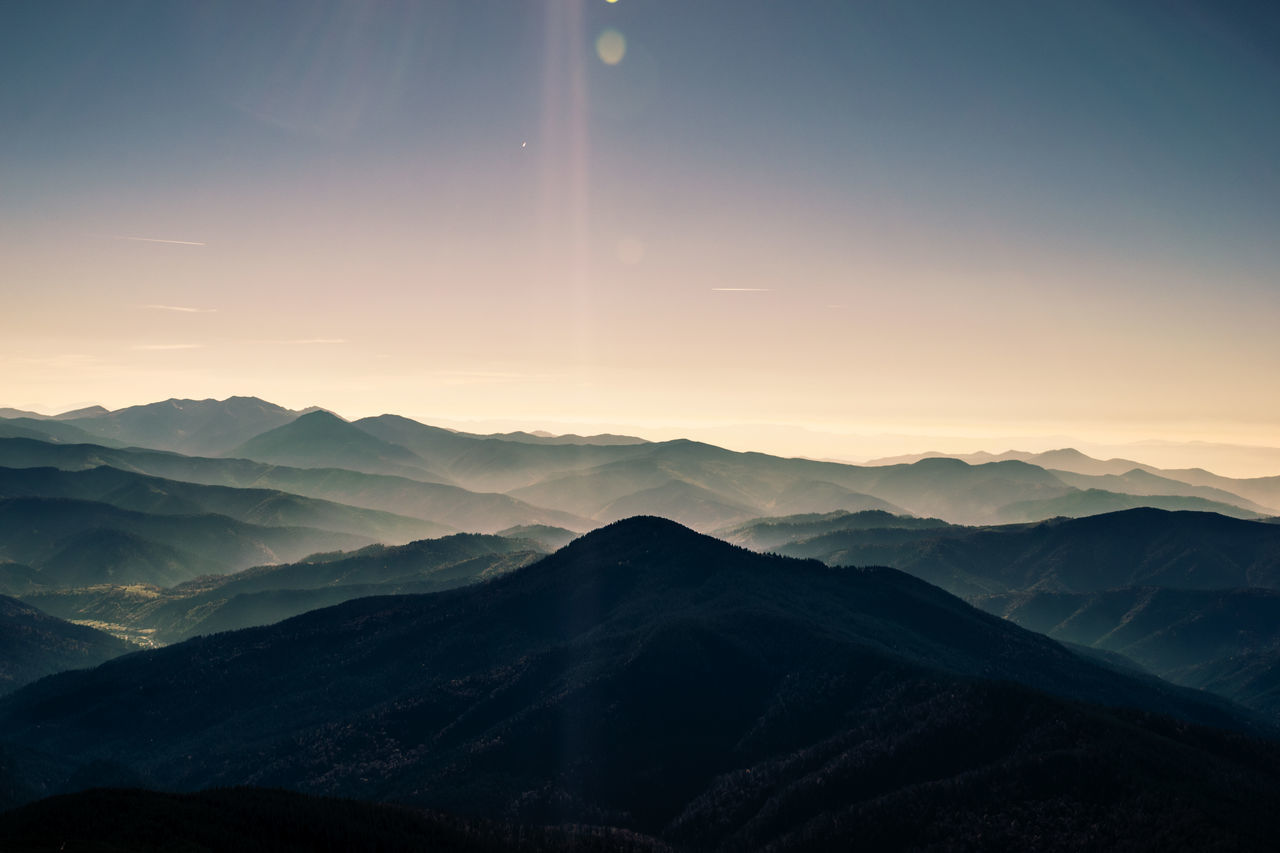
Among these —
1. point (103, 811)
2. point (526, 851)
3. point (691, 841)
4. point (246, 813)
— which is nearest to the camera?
point (103, 811)

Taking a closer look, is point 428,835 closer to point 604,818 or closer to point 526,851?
point 526,851

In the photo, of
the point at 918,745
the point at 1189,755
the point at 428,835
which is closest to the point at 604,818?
the point at 428,835

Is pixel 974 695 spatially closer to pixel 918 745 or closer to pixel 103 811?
pixel 918 745

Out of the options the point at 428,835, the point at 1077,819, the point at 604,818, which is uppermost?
the point at 1077,819

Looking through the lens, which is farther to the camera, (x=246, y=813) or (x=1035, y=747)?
(x=1035, y=747)

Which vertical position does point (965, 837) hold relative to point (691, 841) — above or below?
above

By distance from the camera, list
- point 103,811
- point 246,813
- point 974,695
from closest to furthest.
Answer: point 103,811 → point 246,813 → point 974,695
